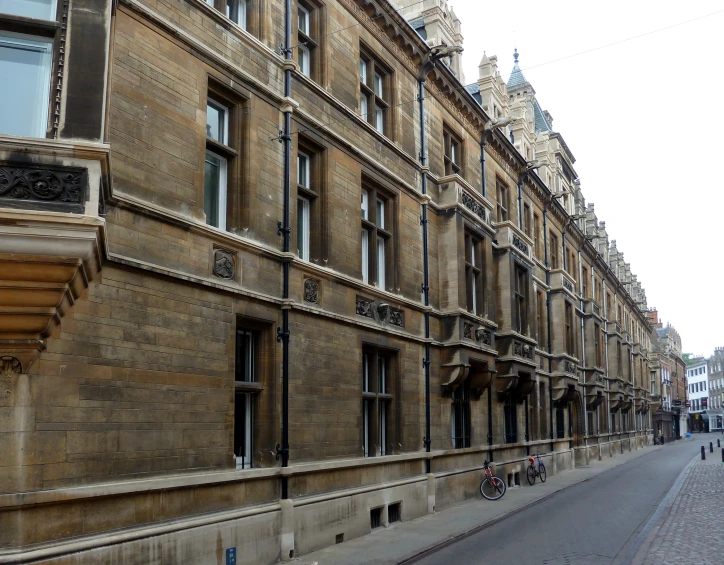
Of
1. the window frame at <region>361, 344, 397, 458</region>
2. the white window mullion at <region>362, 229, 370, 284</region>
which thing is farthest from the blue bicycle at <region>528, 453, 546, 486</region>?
the white window mullion at <region>362, 229, 370, 284</region>

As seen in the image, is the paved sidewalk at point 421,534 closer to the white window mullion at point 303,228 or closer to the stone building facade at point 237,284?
the stone building facade at point 237,284

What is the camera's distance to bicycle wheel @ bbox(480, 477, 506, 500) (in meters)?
21.0

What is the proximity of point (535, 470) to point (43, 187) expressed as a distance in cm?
2213

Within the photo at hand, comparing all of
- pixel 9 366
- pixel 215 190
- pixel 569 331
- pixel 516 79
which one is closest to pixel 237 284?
pixel 215 190

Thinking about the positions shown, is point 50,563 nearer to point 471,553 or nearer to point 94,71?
point 94,71

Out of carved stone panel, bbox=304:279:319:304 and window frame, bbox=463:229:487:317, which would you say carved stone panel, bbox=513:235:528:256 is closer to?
window frame, bbox=463:229:487:317

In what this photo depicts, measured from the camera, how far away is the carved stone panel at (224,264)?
11305 millimetres

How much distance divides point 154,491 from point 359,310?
687 centimetres

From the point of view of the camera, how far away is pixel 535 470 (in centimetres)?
2566

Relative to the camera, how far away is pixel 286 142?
13227 millimetres

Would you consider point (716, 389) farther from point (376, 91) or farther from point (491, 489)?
point (376, 91)

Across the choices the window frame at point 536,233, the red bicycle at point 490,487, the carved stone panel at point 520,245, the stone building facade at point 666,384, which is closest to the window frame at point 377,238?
the red bicycle at point 490,487

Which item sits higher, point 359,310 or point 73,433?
point 359,310

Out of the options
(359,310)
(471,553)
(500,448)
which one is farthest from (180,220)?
(500,448)
